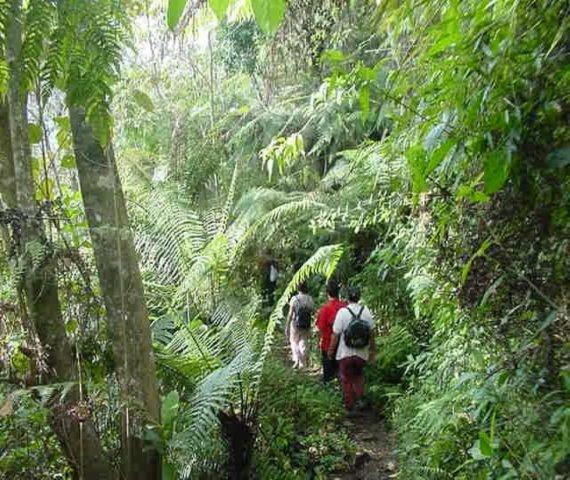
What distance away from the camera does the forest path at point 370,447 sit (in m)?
4.56

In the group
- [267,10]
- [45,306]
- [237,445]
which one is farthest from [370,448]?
[267,10]

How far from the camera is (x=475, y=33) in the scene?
68.4 inches

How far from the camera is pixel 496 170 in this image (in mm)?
1470

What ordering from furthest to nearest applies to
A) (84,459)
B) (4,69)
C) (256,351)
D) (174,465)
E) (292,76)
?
(292,76)
(256,351)
(174,465)
(84,459)
(4,69)

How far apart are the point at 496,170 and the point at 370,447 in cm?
408

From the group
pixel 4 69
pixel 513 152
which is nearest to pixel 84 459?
pixel 4 69

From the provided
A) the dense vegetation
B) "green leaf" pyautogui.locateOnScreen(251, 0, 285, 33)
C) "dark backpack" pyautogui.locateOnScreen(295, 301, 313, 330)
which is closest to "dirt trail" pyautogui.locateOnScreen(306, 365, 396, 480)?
the dense vegetation

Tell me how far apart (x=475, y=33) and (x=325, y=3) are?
4.77 m

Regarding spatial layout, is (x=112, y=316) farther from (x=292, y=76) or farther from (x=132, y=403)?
(x=292, y=76)

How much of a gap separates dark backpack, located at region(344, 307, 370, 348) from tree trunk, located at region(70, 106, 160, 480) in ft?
7.90

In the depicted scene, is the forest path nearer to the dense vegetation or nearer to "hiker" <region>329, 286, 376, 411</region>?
the dense vegetation

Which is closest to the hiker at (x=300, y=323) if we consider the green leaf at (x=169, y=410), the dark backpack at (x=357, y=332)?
the dark backpack at (x=357, y=332)

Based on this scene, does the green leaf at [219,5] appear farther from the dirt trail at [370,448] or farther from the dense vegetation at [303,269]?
the dirt trail at [370,448]

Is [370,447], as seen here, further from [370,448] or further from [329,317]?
[329,317]
